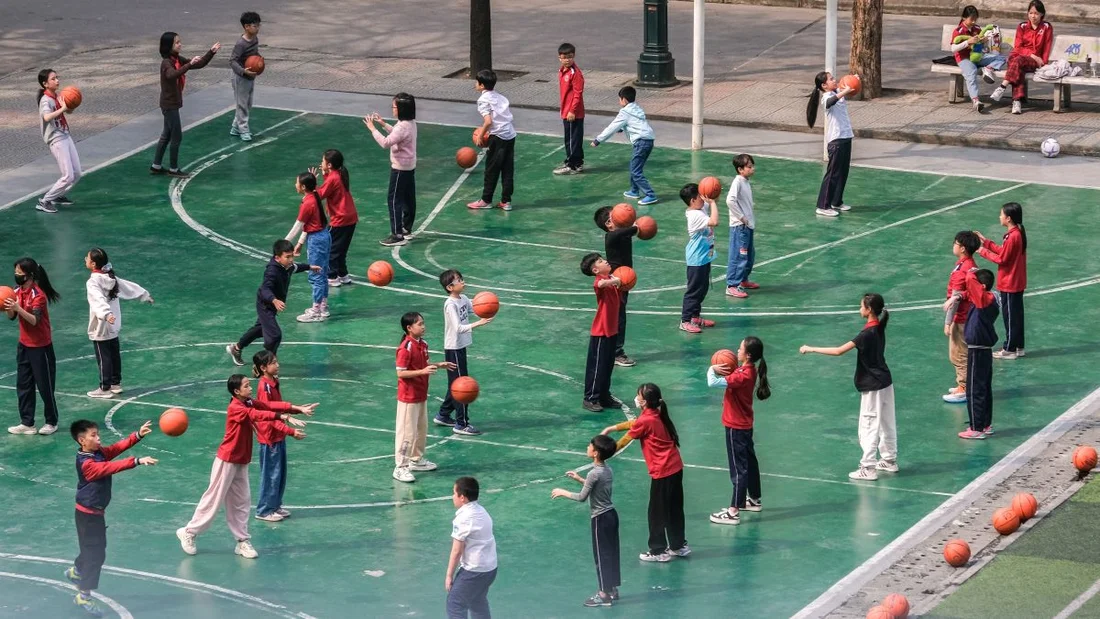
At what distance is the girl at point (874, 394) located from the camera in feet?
53.7

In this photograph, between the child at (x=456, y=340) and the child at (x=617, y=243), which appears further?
the child at (x=617, y=243)

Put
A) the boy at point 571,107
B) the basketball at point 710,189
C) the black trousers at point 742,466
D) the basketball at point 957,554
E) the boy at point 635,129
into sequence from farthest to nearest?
the boy at point 571,107, the boy at point 635,129, the basketball at point 710,189, the black trousers at point 742,466, the basketball at point 957,554

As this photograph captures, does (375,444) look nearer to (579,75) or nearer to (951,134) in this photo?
(579,75)

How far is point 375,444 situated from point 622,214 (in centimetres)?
382

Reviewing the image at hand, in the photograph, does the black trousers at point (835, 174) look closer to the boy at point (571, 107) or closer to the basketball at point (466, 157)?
the boy at point (571, 107)

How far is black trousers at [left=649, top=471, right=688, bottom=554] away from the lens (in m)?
15.0

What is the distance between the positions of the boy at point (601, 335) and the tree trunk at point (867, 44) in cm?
1282

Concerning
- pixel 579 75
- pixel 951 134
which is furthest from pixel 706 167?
pixel 951 134

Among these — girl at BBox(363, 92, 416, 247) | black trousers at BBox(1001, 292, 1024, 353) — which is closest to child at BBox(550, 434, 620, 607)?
black trousers at BBox(1001, 292, 1024, 353)

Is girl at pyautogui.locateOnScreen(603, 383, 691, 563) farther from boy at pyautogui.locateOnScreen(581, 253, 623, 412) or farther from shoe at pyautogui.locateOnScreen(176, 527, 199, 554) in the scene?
shoe at pyautogui.locateOnScreen(176, 527, 199, 554)

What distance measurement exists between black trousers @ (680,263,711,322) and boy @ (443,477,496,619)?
7533 mm

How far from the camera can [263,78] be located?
32.0 meters

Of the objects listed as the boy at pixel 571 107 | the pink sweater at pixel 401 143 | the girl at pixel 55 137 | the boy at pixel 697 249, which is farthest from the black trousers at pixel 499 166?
the girl at pixel 55 137

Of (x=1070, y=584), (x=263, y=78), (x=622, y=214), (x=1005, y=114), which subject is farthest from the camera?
(x=263, y=78)
